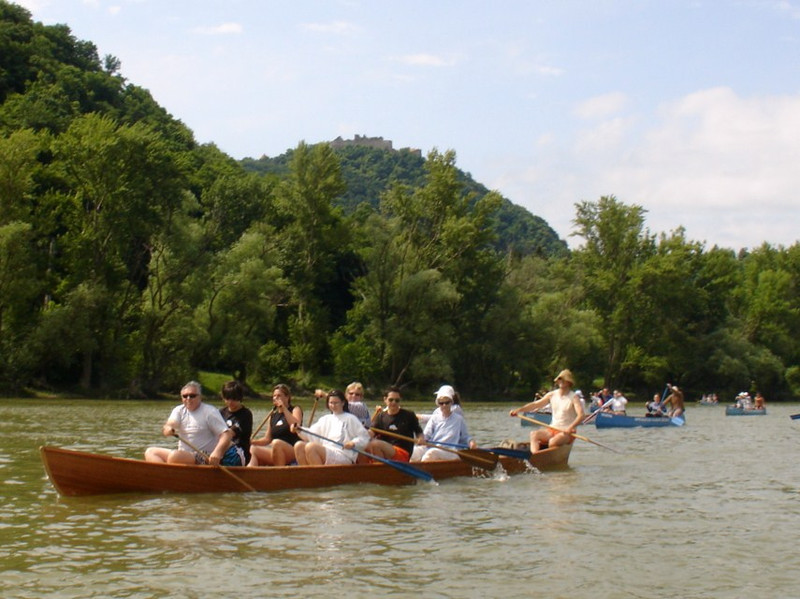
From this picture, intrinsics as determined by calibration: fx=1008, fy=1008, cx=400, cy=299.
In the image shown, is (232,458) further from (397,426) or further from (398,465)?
(397,426)

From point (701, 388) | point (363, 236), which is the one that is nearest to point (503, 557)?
point (363, 236)

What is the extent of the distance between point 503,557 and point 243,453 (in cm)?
450

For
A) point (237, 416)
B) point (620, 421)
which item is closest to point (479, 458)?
point (237, 416)

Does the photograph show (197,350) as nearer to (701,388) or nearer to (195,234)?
(195,234)

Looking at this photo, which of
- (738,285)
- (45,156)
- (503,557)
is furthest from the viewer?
(738,285)

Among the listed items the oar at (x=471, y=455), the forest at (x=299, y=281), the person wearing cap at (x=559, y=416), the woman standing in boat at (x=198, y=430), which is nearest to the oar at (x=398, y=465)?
the oar at (x=471, y=455)

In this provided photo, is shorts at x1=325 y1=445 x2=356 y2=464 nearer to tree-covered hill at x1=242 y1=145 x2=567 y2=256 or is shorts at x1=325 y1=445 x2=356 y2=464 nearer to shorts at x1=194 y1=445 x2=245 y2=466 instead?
shorts at x1=194 y1=445 x2=245 y2=466

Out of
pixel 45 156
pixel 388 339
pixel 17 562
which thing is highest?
pixel 45 156

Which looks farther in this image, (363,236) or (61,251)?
(363,236)

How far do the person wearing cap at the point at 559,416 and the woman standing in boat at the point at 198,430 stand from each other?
238 inches

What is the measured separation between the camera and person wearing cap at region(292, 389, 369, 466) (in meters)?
13.4

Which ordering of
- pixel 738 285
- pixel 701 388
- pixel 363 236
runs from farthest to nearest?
pixel 738 285 < pixel 701 388 < pixel 363 236

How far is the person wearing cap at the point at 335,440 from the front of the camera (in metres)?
13.4

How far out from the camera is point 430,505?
41.0 feet
